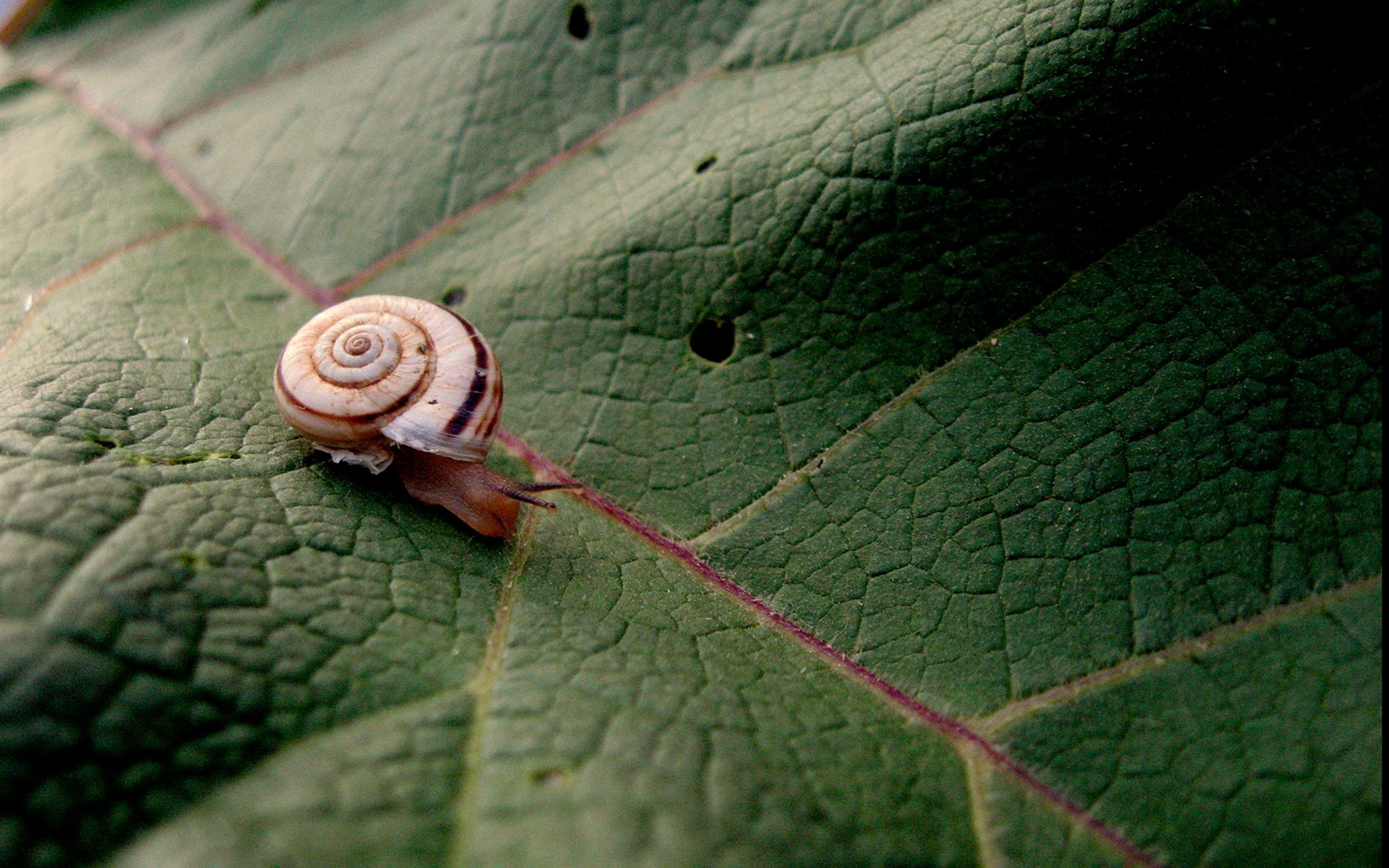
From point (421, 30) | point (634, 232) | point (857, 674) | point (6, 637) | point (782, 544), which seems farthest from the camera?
→ point (421, 30)

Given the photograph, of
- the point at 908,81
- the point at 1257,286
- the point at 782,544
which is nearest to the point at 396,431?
the point at 782,544

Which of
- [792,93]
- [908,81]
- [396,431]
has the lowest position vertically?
[396,431]

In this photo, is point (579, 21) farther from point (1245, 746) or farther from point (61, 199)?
point (1245, 746)

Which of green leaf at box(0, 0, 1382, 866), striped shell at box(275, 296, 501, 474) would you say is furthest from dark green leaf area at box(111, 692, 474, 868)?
striped shell at box(275, 296, 501, 474)

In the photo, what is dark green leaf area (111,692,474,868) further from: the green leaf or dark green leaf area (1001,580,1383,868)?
dark green leaf area (1001,580,1383,868)

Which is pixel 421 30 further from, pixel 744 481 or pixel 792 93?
pixel 744 481

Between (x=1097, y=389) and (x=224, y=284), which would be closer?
(x=1097, y=389)
